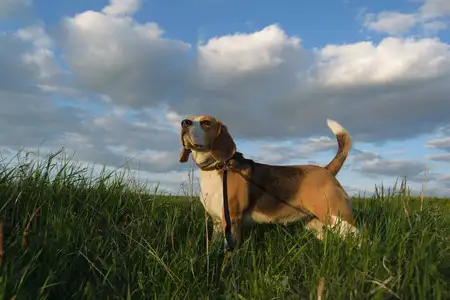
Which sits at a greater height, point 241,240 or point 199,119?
point 199,119

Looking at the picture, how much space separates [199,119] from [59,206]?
241 cm

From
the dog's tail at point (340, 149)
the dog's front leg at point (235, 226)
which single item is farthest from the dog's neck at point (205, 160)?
the dog's tail at point (340, 149)

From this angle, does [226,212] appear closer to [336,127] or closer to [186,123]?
[186,123]

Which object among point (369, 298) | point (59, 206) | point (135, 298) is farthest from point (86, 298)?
point (369, 298)

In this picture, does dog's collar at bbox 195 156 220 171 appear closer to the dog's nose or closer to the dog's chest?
the dog's chest

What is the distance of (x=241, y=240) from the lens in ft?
21.6

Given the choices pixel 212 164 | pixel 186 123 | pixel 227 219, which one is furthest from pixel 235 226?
pixel 186 123

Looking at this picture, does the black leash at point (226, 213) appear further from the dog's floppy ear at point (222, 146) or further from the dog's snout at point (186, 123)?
the dog's snout at point (186, 123)

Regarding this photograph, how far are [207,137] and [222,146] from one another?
0.90 ft

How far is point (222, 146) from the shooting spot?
6664 mm

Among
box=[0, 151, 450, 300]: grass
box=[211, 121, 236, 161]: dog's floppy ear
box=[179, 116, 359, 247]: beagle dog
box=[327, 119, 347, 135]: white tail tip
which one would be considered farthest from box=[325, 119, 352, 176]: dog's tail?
box=[211, 121, 236, 161]: dog's floppy ear

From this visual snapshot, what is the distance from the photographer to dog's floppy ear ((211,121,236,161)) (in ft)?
21.6

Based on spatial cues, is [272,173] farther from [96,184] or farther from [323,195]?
[96,184]

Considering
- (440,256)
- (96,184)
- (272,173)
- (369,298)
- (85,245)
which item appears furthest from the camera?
(96,184)
